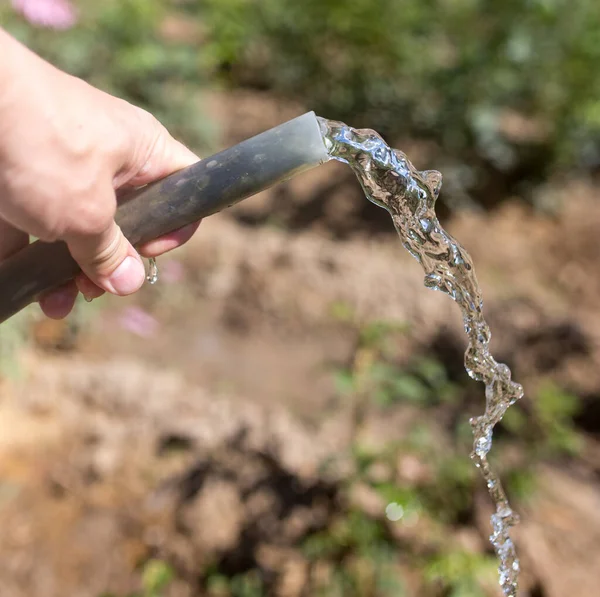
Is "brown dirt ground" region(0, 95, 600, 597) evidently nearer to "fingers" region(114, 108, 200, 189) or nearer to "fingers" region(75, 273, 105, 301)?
"fingers" region(75, 273, 105, 301)

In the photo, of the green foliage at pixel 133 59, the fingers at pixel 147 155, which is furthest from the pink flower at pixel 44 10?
the fingers at pixel 147 155

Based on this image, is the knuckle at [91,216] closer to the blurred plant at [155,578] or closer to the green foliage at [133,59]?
the blurred plant at [155,578]

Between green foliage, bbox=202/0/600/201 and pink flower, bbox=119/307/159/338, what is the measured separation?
76.1 inches

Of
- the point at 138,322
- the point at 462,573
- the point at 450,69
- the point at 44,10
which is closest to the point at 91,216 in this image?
the point at 462,573

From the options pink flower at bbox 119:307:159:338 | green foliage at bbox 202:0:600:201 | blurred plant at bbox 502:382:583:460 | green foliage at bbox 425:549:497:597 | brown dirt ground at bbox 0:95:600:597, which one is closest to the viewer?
green foliage at bbox 425:549:497:597

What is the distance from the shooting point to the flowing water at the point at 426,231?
33.6 inches

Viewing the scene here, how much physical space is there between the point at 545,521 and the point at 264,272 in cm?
170

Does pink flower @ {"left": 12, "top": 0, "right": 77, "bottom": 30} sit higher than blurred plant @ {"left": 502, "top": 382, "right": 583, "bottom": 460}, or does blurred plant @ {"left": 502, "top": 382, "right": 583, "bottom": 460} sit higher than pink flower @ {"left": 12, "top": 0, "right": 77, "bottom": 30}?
pink flower @ {"left": 12, "top": 0, "right": 77, "bottom": 30}

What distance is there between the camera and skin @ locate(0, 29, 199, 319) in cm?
63

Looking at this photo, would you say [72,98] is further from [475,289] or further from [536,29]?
[536,29]

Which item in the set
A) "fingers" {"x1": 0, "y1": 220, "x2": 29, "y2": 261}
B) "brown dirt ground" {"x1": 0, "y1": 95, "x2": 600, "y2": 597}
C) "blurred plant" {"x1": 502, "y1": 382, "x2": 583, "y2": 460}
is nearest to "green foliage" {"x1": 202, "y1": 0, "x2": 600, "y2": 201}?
"brown dirt ground" {"x1": 0, "y1": 95, "x2": 600, "y2": 597}

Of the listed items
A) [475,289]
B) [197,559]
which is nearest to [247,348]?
[197,559]

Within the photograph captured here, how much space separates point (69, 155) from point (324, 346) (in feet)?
7.63

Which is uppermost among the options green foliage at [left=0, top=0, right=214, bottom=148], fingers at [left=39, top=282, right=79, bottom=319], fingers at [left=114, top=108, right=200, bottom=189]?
fingers at [left=114, top=108, right=200, bottom=189]
